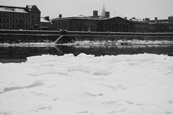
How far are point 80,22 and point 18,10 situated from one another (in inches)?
917

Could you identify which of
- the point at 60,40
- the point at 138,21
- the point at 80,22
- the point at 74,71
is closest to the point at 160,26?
the point at 138,21

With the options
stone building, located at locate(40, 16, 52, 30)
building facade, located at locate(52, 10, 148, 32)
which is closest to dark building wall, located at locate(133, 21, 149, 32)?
building facade, located at locate(52, 10, 148, 32)

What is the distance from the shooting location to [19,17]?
8994cm

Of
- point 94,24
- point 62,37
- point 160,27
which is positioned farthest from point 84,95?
point 160,27

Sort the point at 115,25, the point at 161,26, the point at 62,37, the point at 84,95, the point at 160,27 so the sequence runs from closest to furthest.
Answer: the point at 84,95
the point at 62,37
the point at 115,25
the point at 160,27
the point at 161,26

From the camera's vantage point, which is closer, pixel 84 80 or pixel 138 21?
pixel 84 80

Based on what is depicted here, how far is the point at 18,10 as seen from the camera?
90.3 m

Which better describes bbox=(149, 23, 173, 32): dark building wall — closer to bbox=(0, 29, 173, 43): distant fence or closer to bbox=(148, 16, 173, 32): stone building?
bbox=(148, 16, 173, 32): stone building

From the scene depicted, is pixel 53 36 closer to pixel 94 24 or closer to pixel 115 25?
pixel 94 24

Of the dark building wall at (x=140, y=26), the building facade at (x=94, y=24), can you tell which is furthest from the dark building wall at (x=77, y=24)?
the dark building wall at (x=140, y=26)

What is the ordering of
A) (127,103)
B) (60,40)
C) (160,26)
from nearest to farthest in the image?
(127,103) → (60,40) → (160,26)

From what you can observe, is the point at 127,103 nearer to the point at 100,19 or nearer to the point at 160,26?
the point at 100,19

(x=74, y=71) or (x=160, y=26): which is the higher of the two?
(x=160, y=26)

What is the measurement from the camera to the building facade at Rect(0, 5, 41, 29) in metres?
87.2
